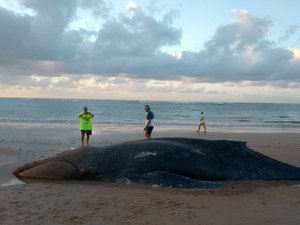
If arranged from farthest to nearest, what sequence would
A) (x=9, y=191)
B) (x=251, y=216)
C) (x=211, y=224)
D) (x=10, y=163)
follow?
(x=10, y=163) < (x=9, y=191) < (x=251, y=216) < (x=211, y=224)

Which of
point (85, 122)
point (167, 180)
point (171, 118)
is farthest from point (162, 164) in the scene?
point (171, 118)

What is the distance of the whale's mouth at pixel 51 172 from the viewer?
10.3m

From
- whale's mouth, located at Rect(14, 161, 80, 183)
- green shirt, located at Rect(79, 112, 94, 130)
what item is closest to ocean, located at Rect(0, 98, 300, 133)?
green shirt, located at Rect(79, 112, 94, 130)

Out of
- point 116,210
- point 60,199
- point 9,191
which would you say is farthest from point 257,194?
point 9,191

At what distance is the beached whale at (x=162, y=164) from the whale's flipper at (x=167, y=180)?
29 millimetres

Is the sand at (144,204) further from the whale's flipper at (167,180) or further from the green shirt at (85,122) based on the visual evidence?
the green shirt at (85,122)

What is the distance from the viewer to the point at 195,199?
7.74 meters

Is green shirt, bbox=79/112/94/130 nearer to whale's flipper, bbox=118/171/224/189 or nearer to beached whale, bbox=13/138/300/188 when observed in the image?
beached whale, bbox=13/138/300/188

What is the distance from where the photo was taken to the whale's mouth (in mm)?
10266

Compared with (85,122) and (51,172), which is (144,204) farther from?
(85,122)

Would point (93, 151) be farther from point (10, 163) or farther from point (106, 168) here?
point (10, 163)

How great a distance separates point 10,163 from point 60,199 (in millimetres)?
5701

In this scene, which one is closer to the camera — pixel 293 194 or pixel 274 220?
pixel 274 220

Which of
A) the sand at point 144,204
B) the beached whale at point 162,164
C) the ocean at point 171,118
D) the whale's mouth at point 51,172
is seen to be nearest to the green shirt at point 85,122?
the beached whale at point 162,164
